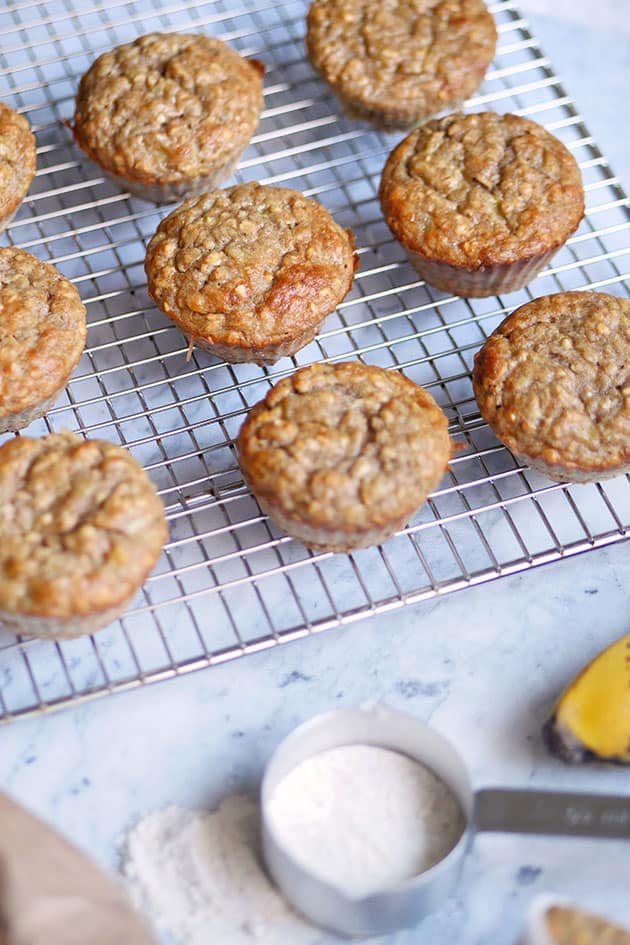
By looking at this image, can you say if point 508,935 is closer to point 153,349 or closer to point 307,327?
point 307,327

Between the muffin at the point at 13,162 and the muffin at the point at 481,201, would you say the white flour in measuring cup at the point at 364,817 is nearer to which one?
the muffin at the point at 481,201

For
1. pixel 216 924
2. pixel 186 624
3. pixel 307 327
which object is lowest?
pixel 216 924

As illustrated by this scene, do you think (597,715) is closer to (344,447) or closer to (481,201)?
(344,447)

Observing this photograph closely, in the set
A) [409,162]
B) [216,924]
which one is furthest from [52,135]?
[216,924]

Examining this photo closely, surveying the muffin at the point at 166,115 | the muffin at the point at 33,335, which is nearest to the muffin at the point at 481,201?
the muffin at the point at 166,115

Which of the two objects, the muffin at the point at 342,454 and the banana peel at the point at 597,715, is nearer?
the banana peel at the point at 597,715
